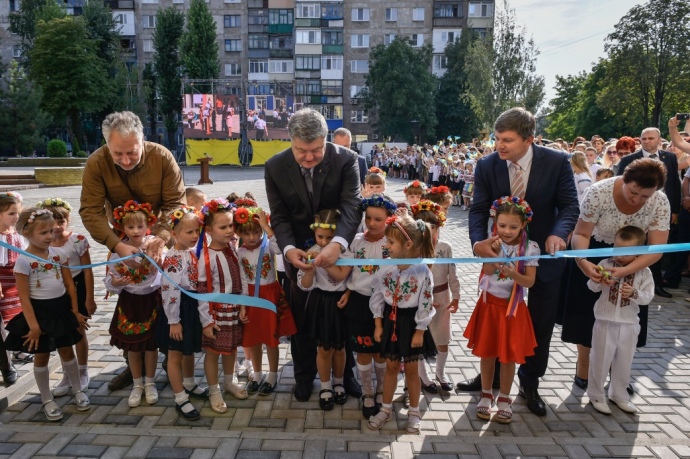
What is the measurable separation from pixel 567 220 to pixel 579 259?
449 mm

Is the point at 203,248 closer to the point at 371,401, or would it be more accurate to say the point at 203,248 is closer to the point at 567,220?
the point at 371,401

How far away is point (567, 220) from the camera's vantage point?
4035 mm

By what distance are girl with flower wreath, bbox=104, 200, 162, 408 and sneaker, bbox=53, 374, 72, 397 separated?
0.59 m

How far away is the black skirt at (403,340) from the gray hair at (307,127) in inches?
57.0

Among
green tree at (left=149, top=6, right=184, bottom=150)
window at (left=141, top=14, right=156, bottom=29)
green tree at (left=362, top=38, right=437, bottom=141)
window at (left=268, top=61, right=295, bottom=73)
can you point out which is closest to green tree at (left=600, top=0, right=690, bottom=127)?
green tree at (left=362, top=38, right=437, bottom=141)

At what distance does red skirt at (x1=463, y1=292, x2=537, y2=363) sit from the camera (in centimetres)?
398

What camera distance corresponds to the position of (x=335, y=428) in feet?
13.0

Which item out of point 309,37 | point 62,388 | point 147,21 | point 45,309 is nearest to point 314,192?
point 45,309

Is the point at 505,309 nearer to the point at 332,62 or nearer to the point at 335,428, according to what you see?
the point at 335,428

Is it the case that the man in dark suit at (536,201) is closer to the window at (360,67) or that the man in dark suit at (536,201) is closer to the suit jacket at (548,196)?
the suit jacket at (548,196)

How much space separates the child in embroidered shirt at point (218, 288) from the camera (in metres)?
Answer: 4.12

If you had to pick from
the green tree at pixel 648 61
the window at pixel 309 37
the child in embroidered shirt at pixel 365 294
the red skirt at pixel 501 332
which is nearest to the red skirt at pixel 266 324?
the child in embroidered shirt at pixel 365 294

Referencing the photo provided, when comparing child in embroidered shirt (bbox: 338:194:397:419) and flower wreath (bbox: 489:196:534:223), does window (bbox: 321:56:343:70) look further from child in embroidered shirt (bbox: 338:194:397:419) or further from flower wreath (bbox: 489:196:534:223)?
flower wreath (bbox: 489:196:534:223)

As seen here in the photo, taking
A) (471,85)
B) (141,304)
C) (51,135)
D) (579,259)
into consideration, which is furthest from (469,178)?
(51,135)
